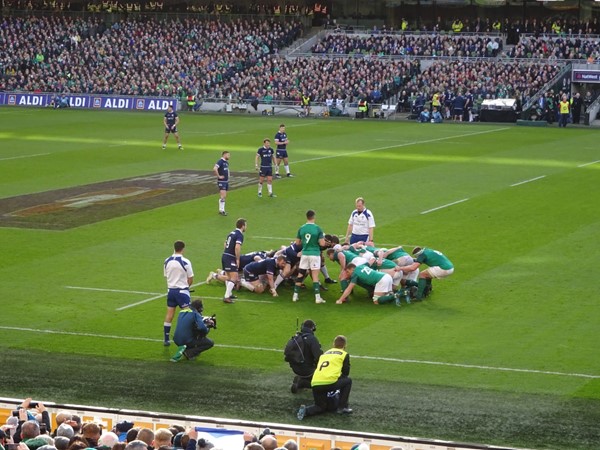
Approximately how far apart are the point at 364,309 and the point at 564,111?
44243 mm

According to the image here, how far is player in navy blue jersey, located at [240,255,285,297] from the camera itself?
24438 mm

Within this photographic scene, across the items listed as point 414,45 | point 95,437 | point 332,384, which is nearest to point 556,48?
point 414,45

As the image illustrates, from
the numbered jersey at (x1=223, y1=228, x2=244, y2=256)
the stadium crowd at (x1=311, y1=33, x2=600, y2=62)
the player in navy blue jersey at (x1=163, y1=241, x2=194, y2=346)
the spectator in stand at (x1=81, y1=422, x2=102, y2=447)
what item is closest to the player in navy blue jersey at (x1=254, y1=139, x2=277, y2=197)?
the numbered jersey at (x1=223, y1=228, x2=244, y2=256)

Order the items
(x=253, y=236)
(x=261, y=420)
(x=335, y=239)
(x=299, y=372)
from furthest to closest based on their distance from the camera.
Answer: (x=253, y=236) < (x=335, y=239) < (x=299, y=372) < (x=261, y=420)

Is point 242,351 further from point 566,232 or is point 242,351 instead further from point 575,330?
point 566,232

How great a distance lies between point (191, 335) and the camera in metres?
19.8

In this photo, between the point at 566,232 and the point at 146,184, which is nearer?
the point at 566,232

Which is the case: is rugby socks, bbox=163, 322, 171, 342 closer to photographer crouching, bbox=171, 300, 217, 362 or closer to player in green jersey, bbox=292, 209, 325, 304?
photographer crouching, bbox=171, 300, 217, 362

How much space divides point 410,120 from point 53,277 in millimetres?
47219

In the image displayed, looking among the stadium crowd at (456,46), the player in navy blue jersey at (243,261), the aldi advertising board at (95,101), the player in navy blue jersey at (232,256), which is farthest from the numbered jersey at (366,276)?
the aldi advertising board at (95,101)

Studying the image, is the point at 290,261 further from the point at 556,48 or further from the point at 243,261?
the point at 556,48

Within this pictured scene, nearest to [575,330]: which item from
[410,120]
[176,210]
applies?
[176,210]

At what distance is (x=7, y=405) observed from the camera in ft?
48.3

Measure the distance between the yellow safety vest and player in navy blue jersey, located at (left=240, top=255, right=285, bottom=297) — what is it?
7253 millimetres
